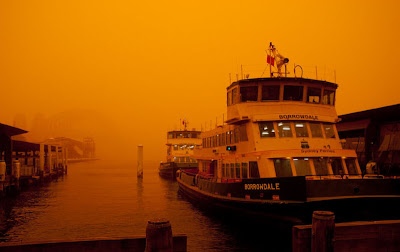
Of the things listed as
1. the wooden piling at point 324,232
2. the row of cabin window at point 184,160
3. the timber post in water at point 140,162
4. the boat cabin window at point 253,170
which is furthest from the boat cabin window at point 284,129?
the timber post in water at point 140,162

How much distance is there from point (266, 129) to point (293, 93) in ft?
9.33

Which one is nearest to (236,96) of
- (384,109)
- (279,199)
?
(279,199)

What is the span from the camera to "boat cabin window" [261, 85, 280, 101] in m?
19.2

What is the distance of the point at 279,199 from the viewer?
15359 millimetres

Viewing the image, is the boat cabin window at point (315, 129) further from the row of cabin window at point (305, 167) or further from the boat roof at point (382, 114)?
the boat roof at point (382, 114)

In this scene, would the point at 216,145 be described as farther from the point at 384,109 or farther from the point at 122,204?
the point at 384,109

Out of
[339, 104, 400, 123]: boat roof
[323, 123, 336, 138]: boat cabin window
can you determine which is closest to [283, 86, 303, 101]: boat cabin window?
[323, 123, 336, 138]: boat cabin window

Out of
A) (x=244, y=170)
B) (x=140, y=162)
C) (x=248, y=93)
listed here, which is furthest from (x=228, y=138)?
(x=140, y=162)

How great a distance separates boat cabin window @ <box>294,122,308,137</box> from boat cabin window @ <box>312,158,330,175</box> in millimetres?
1869

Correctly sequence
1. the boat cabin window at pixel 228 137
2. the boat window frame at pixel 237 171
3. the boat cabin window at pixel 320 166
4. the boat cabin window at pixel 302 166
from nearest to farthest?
the boat cabin window at pixel 302 166
the boat cabin window at pixel 320 166
the boat window frame at pixel 237 171
the boat cabin window at pixel 228 137

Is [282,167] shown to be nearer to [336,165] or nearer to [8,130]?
[336,165]

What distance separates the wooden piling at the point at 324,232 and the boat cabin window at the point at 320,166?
29.0 feet

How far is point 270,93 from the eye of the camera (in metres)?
19.2

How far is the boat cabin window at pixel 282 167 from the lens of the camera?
1675 centimetres
